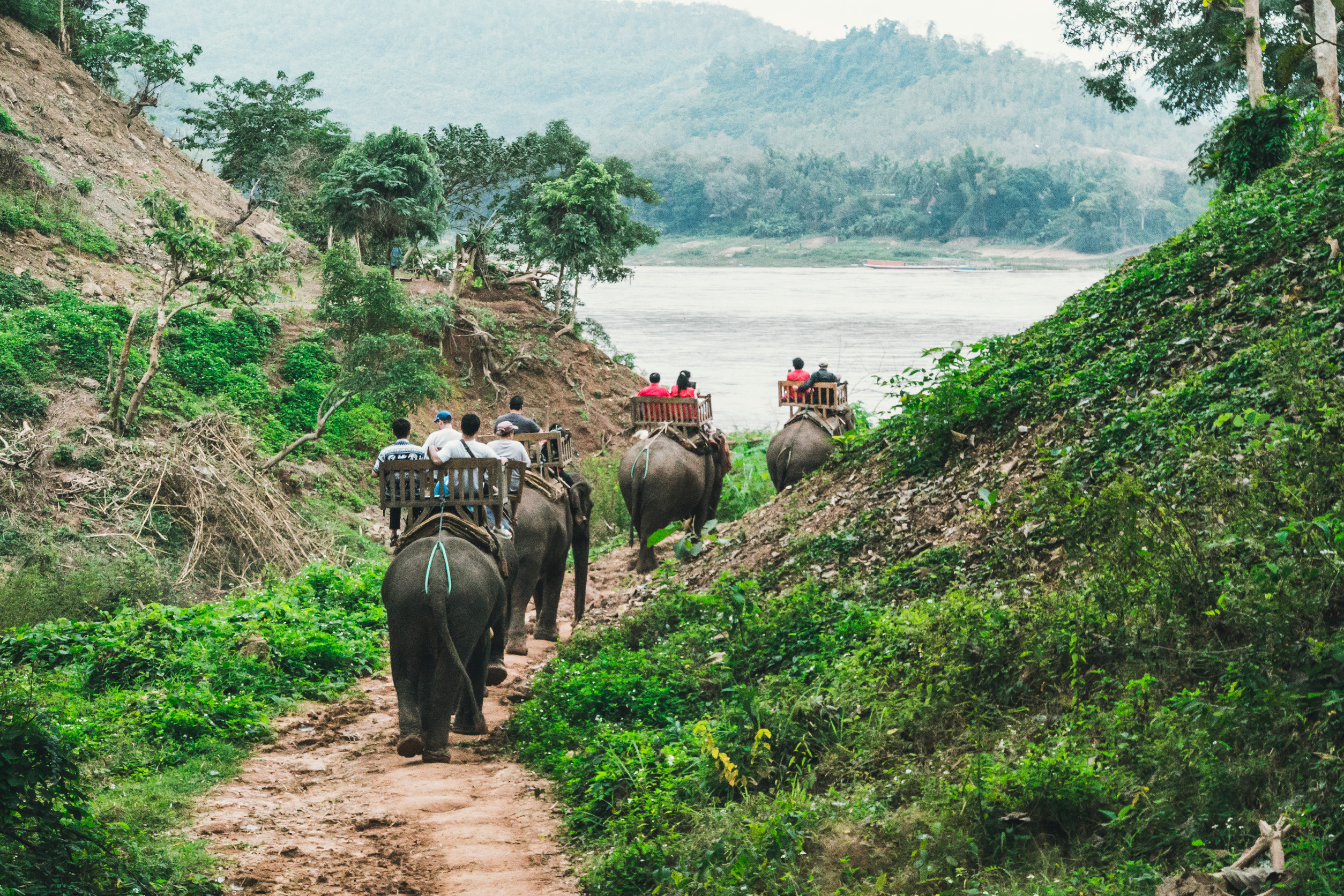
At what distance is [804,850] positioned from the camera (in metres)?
4.89

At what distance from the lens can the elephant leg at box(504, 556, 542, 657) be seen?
9.93m

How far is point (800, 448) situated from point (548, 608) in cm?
498

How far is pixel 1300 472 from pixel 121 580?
12.1 m

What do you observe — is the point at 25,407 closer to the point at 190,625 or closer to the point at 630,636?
the point at 190,625

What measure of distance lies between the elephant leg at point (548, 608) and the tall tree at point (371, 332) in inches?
339

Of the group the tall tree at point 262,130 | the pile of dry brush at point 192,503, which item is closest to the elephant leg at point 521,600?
the pile of dry brush at point 192,503

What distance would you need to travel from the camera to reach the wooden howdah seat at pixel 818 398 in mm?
15352

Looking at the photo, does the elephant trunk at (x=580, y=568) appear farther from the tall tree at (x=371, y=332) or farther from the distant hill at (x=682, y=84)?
the distant hill at (x=682, y=84)

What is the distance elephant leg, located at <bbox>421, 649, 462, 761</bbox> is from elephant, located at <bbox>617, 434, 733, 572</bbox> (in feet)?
21.2

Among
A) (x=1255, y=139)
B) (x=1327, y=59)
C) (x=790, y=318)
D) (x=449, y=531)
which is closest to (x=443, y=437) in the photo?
(x=449, y=531)

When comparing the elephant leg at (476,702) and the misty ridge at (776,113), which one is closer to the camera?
the elephant leg at (476,702)

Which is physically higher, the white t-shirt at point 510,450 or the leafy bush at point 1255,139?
the leafy bush at point 1255,139

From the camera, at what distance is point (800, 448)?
14727 millimetres

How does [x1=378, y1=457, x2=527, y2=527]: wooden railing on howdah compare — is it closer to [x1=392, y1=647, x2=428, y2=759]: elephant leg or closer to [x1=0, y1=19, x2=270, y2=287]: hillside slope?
[x1=392, y1=647, x2=428, y2=759]: elephant leg
